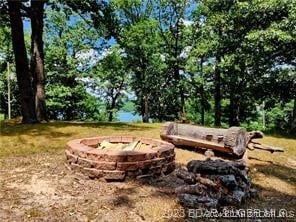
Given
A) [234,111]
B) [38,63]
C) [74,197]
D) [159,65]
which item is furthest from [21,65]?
[234,111]

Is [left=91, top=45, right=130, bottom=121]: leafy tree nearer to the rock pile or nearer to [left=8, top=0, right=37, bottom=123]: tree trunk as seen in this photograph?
[left=8, top=0, right=37, bottom=123]: tree trunk

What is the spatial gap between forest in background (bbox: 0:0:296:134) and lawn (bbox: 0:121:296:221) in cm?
674

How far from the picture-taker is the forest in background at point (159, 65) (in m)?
16.5

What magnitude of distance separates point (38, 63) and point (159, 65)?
15.1 metres

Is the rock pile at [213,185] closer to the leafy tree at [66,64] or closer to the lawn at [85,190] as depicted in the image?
the lawn at [85,190]

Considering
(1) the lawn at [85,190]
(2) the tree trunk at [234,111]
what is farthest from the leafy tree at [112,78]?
(1) the lawn at [85,190]

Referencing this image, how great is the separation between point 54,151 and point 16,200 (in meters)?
4.15

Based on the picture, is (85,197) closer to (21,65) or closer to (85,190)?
(85,190)

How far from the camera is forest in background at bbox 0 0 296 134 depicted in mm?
16506

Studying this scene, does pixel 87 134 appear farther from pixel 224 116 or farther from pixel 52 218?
pixel 224 116

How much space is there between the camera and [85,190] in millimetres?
6902

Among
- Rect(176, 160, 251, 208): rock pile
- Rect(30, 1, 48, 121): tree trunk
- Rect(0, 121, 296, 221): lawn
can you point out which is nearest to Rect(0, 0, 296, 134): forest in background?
Rect(30, 1, 48, 121): tree trunk

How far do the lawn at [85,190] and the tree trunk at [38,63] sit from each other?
5.05m

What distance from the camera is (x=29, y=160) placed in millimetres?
9211
